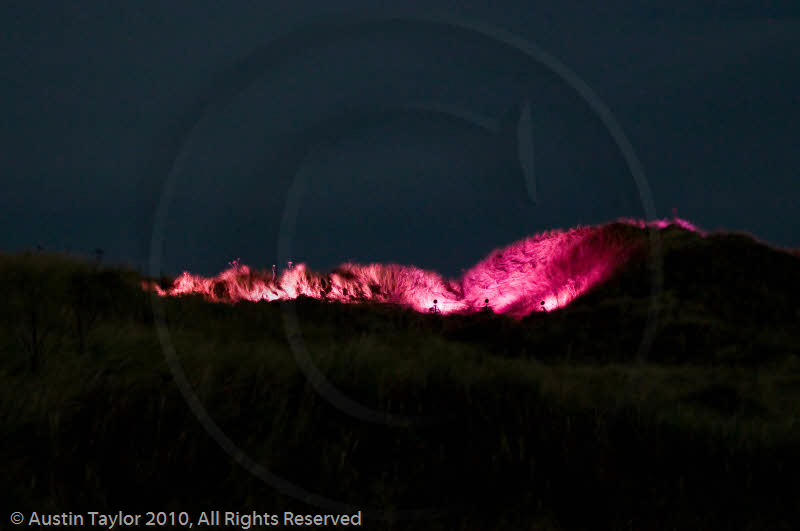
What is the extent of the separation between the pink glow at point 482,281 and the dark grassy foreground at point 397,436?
621cm

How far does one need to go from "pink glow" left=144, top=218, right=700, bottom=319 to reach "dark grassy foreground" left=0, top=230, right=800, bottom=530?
245 inches

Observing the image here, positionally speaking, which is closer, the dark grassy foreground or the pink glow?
the dark grassy foreground

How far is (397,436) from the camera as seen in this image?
469cm

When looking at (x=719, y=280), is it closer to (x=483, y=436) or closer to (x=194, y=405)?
(x=483, y=436)

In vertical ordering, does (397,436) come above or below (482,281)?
below

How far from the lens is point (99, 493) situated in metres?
3.62

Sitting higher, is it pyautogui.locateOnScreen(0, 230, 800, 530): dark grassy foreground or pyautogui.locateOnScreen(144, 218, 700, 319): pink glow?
pyautogui.locateOnScreen(144, 218, 700, 319): pink glow

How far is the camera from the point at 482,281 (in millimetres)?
16000

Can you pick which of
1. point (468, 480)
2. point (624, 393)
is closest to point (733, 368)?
point (624, 393)

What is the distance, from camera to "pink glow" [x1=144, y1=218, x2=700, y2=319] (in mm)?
13492

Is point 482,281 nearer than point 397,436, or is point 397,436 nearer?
point 397,436

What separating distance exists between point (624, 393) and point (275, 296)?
8.75 meters

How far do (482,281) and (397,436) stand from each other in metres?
11.5

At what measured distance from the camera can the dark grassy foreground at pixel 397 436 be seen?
3.87 m
